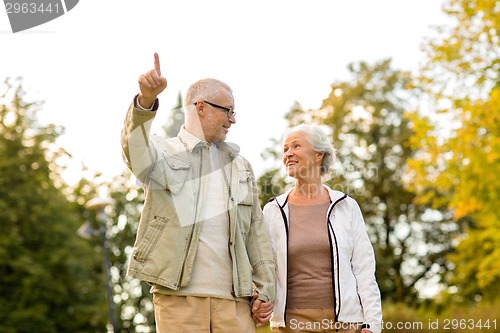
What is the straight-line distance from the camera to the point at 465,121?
17984mm

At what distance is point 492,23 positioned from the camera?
18250 mm

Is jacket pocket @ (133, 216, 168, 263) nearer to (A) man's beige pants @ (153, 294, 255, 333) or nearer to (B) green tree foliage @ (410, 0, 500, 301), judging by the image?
(A) man's beige pants @ (153, 294, 255, 333)

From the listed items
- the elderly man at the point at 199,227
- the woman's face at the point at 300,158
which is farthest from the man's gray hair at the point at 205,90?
the woman's face at the point at 300,158

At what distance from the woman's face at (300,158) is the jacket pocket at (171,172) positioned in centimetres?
93

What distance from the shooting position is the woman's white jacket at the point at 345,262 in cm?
548

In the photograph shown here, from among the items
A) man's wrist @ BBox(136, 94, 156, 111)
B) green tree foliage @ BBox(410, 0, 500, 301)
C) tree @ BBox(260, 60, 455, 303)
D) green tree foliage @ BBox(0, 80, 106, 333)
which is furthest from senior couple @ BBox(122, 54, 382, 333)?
tree @ BBox(260, 60, 455, 303)

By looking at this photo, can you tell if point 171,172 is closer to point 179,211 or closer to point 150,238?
point 179,211

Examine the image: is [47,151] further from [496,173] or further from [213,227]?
[213,227]

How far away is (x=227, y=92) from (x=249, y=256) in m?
0.98

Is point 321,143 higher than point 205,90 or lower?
lower

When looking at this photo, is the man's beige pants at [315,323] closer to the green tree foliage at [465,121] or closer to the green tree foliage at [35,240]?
the green tree foliage at [465,121]

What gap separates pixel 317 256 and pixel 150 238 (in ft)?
3.99

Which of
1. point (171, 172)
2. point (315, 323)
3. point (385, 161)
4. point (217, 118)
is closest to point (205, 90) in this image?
point (217, 118)

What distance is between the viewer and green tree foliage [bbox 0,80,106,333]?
2959 centimetres
